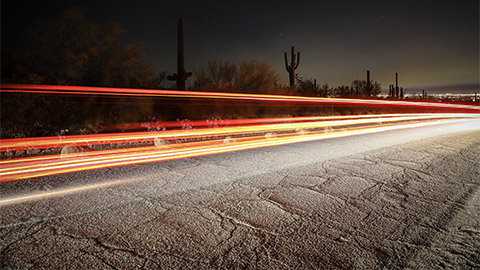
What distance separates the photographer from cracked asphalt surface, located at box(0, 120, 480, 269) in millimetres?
2545

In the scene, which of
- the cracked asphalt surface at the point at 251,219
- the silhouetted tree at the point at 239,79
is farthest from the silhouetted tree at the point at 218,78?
the cracked asphalt surface at the point at 251,219

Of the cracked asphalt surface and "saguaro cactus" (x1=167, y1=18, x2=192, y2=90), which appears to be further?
"saguaro cactus" (x1=167, y1=18, x2=192, y2=90)

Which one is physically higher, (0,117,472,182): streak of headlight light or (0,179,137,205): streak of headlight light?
(0,117,472,182): streak of headlight light

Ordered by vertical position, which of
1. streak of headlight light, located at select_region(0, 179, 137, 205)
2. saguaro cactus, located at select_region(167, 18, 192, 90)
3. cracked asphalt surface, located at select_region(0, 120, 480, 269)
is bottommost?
cracked asphalt surface, located at select_region(0, 120, 480, 269)

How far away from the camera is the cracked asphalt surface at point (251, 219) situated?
8.35 feet

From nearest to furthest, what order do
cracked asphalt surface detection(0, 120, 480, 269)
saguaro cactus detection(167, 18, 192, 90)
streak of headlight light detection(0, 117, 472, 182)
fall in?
cracked asphalt surface detection(0, 120, 480, 269) → streak of headlight light detection(0, 117, 472, 182) → saguaro cactus detection(167, 18, 192, 90)

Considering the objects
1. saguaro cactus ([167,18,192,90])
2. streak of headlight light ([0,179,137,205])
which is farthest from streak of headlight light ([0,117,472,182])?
saguaro cactus ([167,18,192,90])

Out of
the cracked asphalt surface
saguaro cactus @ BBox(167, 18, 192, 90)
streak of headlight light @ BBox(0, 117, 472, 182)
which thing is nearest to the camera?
the cracked asphalt surface

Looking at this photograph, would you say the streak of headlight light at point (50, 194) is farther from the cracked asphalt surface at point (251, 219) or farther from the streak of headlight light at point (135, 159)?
the streak of headlight light at point (135, 159)

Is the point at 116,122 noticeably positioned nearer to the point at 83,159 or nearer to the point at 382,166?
the point at 83,159

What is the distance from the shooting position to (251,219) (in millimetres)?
3359

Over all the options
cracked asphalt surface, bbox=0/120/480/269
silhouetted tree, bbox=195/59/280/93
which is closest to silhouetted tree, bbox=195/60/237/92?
silhouetted tree, bbox=195/59/280/93

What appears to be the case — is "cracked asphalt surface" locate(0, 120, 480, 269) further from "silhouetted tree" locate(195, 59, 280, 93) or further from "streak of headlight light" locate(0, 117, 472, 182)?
"silhouetted tree" locate(195, 59, 280, 93)

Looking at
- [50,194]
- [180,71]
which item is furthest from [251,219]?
[180,71]
